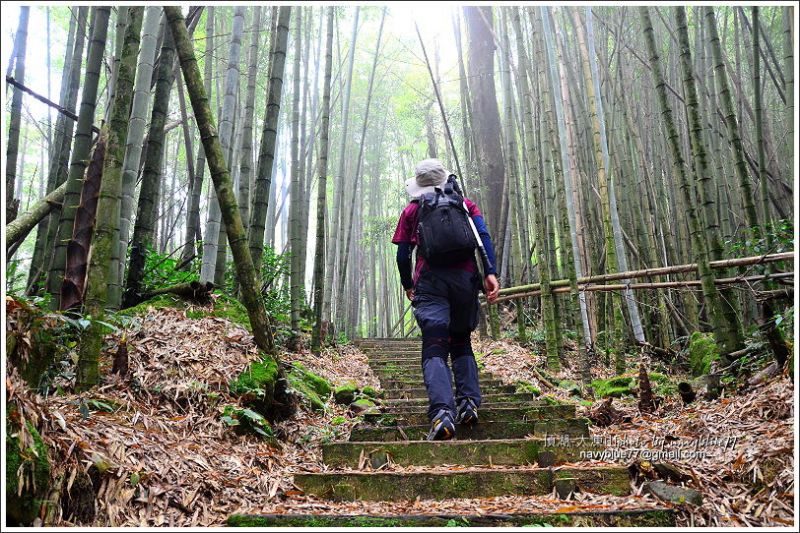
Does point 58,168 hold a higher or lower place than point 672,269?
higher

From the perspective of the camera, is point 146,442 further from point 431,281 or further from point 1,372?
point 431,281

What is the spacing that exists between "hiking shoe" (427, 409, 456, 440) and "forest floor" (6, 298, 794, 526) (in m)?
0.52

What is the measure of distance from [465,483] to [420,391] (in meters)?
2.09

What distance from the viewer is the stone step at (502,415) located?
280 cm

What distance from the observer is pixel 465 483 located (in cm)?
190

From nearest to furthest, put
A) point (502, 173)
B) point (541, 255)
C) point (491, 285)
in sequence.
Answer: point (491, 285) < point (541, 255) < point (502, 173)

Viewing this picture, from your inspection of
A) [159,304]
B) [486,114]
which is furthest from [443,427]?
[486,114]

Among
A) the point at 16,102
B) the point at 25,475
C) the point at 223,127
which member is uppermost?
the point at 16,102

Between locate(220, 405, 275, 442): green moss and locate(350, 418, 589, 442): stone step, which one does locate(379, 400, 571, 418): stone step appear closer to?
locate(350, 418, 589, 442): stone step

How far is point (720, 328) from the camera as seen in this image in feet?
9.28

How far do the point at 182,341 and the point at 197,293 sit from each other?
606 millimetres

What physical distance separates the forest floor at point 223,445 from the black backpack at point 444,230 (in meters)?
1.07

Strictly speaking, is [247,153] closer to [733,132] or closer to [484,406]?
[484,406]

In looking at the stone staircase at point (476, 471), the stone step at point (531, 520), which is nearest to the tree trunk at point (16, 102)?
the stone staircase at point (476, 471)
